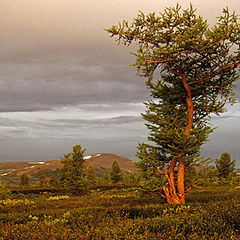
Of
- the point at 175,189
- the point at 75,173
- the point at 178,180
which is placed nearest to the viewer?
the point at 178,180

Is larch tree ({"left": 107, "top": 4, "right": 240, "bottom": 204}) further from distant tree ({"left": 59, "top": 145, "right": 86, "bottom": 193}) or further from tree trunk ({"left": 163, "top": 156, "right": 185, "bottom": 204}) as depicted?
distant tree ({"left": 59, "top": 145, "right": 86, "bottom": 193})

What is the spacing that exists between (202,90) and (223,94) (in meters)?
1.26

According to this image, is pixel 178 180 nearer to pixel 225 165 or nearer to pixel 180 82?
pixel 180 82

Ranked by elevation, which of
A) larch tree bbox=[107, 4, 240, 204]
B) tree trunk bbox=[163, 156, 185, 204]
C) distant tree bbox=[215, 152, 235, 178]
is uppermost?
larch tree bbox=[107, 4, 240, 204]

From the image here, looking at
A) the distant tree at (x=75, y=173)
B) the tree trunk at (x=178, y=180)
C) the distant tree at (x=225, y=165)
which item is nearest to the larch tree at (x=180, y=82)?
the tree trunk at (x=178, y=180)

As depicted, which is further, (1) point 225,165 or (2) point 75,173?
(1) point 225,165

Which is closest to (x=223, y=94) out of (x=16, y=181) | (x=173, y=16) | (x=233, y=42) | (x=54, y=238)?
(x=233, y=42)

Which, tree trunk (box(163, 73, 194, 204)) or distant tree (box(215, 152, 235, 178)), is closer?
tree trunk (box(163, 73, 194, 204))

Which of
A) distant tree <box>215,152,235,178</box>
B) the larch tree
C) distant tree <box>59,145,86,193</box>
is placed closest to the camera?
the larch tree

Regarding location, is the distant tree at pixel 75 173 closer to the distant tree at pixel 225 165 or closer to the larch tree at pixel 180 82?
the larch tree at pixel 180 82

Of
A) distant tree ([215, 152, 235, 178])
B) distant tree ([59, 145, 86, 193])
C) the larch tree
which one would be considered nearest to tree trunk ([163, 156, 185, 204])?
the larch tree

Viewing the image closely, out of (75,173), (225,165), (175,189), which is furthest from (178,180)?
(225,165)

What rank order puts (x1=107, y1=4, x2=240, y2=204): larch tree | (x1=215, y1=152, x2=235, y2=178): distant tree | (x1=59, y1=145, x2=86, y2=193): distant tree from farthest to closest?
(x1=215, y1=152, x2=235, y2=178): distant tree, (x1=59, y1=145, x2=86, y2=193): distant tree, (x1=107, y1=4, x2=240, y2=204): larch tree

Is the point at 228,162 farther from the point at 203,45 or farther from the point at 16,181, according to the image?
the point at 16,181
